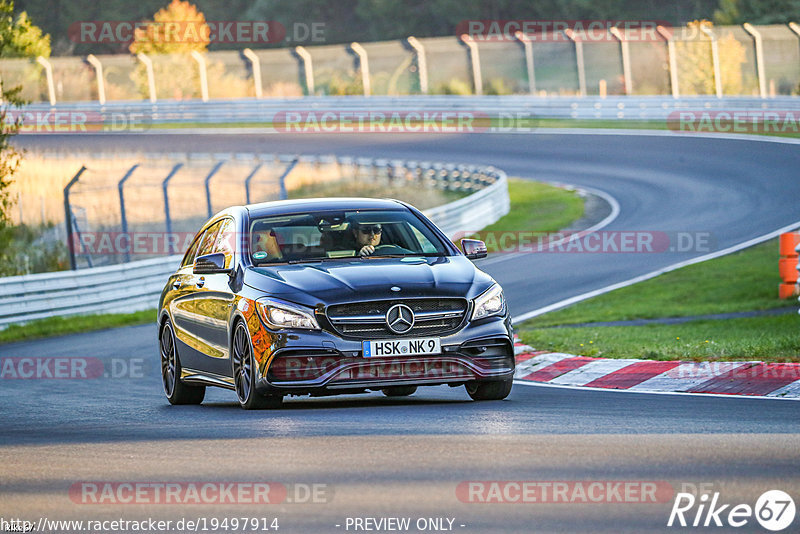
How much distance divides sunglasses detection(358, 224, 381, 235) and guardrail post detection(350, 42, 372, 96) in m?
39.8

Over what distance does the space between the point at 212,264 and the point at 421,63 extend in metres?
39.6

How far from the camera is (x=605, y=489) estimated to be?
21.5 feet

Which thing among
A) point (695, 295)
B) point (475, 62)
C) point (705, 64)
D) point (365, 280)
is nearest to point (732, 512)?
point (365, 280)

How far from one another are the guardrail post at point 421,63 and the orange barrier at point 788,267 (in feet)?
105

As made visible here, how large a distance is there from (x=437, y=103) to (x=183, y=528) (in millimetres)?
40991

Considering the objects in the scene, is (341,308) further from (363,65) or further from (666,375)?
(363,65)

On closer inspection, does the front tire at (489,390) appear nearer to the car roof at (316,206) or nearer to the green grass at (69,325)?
the car roof at (316,206)

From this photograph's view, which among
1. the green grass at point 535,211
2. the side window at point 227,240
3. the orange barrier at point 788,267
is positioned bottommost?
the green grass at point 535,211

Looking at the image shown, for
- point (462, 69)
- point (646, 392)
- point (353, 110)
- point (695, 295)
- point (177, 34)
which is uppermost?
point (177, 34)

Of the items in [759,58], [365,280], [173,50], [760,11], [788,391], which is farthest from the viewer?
[760,11]

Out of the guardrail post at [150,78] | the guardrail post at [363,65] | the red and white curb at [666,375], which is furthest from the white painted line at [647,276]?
the guardrail post at [150,78]

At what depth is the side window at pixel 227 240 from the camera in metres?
10.6

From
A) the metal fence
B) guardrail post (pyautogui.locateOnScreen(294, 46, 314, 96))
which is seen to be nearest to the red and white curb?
the metal fence

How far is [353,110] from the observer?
157 feet
